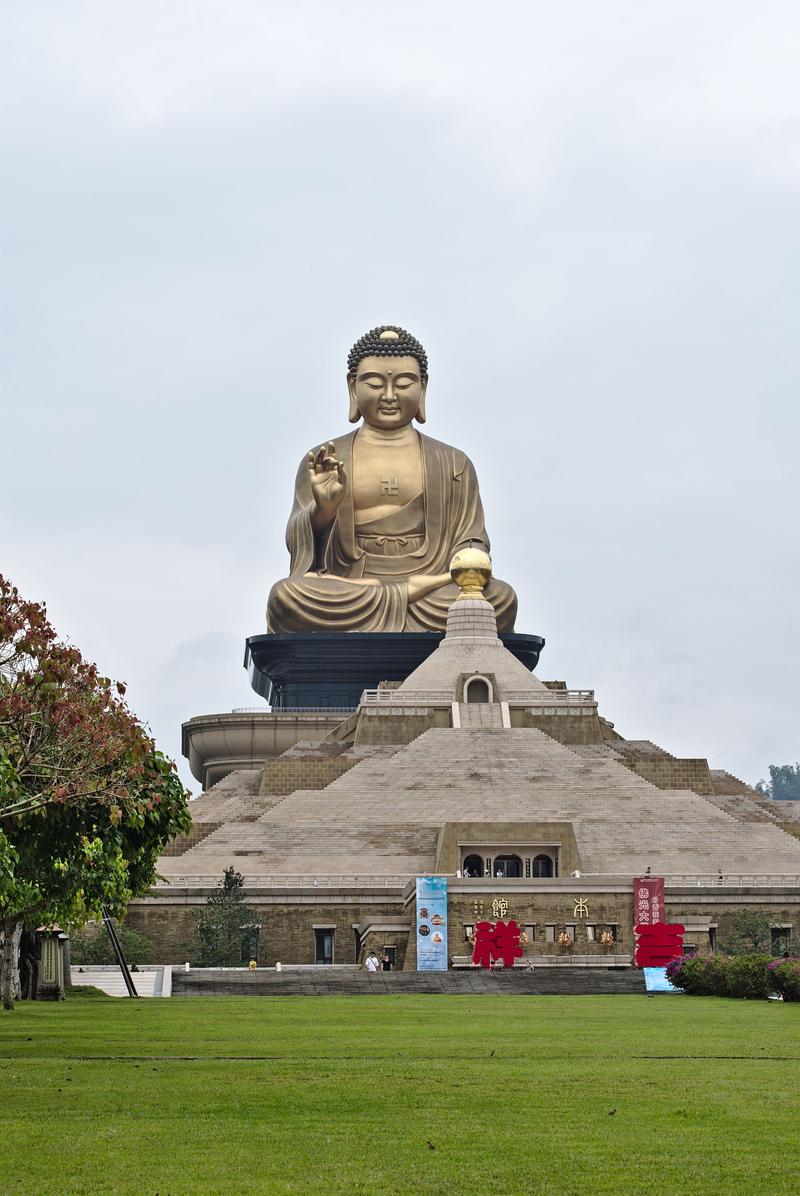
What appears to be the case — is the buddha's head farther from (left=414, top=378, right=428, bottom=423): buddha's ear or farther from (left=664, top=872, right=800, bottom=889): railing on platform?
(left=664, top=872, right=800, bottom=889): railing on platform

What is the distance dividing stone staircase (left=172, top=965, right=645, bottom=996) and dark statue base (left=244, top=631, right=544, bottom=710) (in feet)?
70.8

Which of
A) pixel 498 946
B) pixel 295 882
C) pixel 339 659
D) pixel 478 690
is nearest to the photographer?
pixel 498 946

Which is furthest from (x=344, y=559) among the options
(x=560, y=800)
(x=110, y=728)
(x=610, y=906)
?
(x=110, y=728)

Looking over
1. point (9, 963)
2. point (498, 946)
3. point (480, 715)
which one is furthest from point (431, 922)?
point (480, 715)

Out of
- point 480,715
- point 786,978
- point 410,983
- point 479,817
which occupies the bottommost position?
point 410,983

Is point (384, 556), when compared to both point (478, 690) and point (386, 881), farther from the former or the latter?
point (386, 881)

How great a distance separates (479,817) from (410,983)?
10.6 m

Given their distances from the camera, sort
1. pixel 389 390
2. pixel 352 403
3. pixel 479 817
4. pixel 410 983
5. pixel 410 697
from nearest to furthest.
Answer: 1. pixel 410 983
2. pixel 479 817
3. pixel 410 697
4. pixel 389 390
5. pixel 352 403

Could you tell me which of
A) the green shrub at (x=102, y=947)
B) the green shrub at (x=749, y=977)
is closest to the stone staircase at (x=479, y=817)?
the green shrub at (x=102, y=947)

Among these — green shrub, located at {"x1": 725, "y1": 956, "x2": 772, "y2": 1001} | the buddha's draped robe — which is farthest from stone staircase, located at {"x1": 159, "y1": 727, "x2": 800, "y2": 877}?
green shrub, located at {"x1": 725, "y1": 956, "x2": 772, "y2": 1001}

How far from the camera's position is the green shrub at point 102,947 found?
30.5 metres

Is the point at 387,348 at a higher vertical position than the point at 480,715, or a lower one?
higher

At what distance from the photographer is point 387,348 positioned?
52.0m

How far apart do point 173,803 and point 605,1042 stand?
12.4 ft
